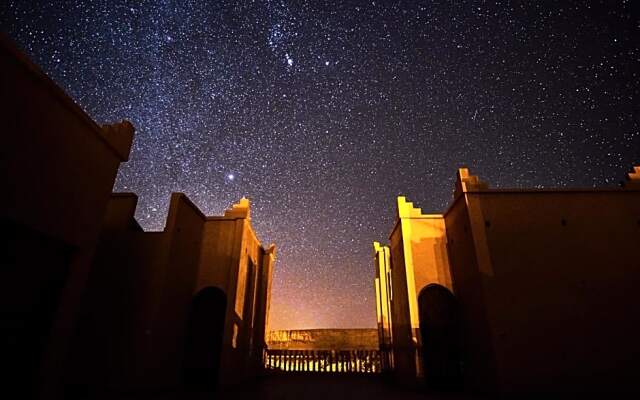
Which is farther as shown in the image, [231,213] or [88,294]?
[231,213]

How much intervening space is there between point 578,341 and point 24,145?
42.9 ft

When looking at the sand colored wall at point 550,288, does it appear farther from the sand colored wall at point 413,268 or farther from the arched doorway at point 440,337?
the sand colored wall at point 413,268

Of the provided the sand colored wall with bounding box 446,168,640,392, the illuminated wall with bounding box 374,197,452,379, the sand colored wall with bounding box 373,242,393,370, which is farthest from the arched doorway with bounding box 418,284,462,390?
the sand colored wall with bounding box 373,242,393,370

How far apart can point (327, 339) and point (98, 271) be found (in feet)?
45.9

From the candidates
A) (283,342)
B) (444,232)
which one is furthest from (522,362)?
(283,342)

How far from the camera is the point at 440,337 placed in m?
Result: 11.3

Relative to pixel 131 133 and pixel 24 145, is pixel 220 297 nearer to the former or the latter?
pixel 131 133

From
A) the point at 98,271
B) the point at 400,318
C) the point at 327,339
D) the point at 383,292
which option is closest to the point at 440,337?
the point at 400,318

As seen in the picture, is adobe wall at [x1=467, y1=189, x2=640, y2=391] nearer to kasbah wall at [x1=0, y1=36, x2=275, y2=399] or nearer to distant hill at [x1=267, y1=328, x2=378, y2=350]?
kasbah wall at [x1=0, y1=36, x2=275, y2=399]

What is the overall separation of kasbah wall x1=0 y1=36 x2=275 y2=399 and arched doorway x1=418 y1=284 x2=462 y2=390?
7.00 m

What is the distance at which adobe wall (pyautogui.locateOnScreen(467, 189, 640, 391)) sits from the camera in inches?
313

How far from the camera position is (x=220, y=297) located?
40.3 feet

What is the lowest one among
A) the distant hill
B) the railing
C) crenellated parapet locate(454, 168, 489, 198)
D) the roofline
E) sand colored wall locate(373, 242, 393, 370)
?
the railing

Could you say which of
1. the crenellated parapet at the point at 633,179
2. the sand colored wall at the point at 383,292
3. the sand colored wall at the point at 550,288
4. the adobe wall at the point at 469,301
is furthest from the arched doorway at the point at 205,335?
the crenellated parapet at the point at 633,179
